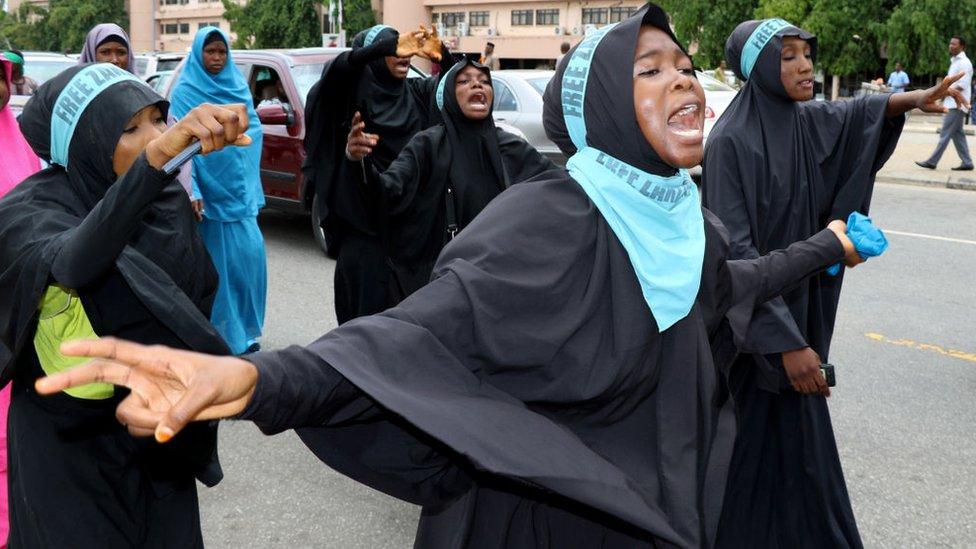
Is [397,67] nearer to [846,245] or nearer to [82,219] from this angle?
[82,219]

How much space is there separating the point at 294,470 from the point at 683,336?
292 centimetres

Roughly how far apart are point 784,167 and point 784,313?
58 centimetres

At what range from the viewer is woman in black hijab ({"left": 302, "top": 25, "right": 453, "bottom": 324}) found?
436 cm

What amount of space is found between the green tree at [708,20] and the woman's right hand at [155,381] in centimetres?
3785

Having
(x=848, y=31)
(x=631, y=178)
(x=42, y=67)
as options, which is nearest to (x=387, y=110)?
(x=631, y=178)

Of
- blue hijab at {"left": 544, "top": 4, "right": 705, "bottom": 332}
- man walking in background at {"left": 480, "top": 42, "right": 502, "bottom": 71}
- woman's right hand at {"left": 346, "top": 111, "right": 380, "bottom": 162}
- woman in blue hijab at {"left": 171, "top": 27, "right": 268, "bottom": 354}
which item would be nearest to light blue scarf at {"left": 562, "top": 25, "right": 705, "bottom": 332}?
blue hijab at {"left": 544, "top": 4, "right": 705, "bottom": 332}


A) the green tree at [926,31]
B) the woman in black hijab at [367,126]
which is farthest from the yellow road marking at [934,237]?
the green tree at [926,31]

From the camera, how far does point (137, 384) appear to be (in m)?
1.54

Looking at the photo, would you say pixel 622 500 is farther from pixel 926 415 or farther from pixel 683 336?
pixel 926 415

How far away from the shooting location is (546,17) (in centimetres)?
5562

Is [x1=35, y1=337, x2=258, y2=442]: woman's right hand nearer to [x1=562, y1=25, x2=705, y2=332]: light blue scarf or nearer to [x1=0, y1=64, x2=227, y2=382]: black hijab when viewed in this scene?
[x1=562, y1=25, x2=705, y2=332]: light blue scarf

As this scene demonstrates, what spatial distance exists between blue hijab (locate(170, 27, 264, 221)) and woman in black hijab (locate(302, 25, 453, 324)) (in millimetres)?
1017

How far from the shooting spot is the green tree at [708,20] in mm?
38312

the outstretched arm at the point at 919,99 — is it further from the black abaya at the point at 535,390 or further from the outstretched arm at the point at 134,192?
the outstretched arm at the point at 134,192
